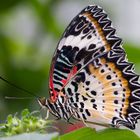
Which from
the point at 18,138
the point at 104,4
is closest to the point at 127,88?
the point at 18,138

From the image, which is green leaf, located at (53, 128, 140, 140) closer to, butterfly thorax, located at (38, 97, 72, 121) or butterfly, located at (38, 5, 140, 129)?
butterfly, located at (38, 5, 140, 129)

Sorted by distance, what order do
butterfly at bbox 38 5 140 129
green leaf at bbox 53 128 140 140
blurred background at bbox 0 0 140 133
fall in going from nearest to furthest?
green leaf at bbox 53 128 140 140 → butterfly at bbox 38 5 140 129 → blurred background at bbox 0 0 140 133

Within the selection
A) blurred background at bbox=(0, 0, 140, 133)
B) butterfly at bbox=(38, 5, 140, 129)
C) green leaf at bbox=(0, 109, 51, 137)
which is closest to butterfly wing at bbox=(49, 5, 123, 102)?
butterfly at bbox=(38, 5, 140, 129)

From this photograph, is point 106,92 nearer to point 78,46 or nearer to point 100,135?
point 78,46

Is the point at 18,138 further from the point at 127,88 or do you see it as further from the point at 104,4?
the point at 104,4

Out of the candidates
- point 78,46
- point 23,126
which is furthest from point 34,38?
point 23,126

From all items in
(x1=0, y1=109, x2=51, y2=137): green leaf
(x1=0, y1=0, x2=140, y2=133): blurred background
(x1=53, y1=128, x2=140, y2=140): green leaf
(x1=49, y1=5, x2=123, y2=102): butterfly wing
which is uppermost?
(x1=0, y1=0, x2=140, y2=133): blurred background

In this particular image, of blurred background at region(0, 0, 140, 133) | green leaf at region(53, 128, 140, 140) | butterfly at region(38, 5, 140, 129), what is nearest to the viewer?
green leaf at region(53, 128, 140, 140)

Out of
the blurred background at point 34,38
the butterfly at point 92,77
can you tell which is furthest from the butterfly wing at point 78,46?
the blurred background at point 34,38
